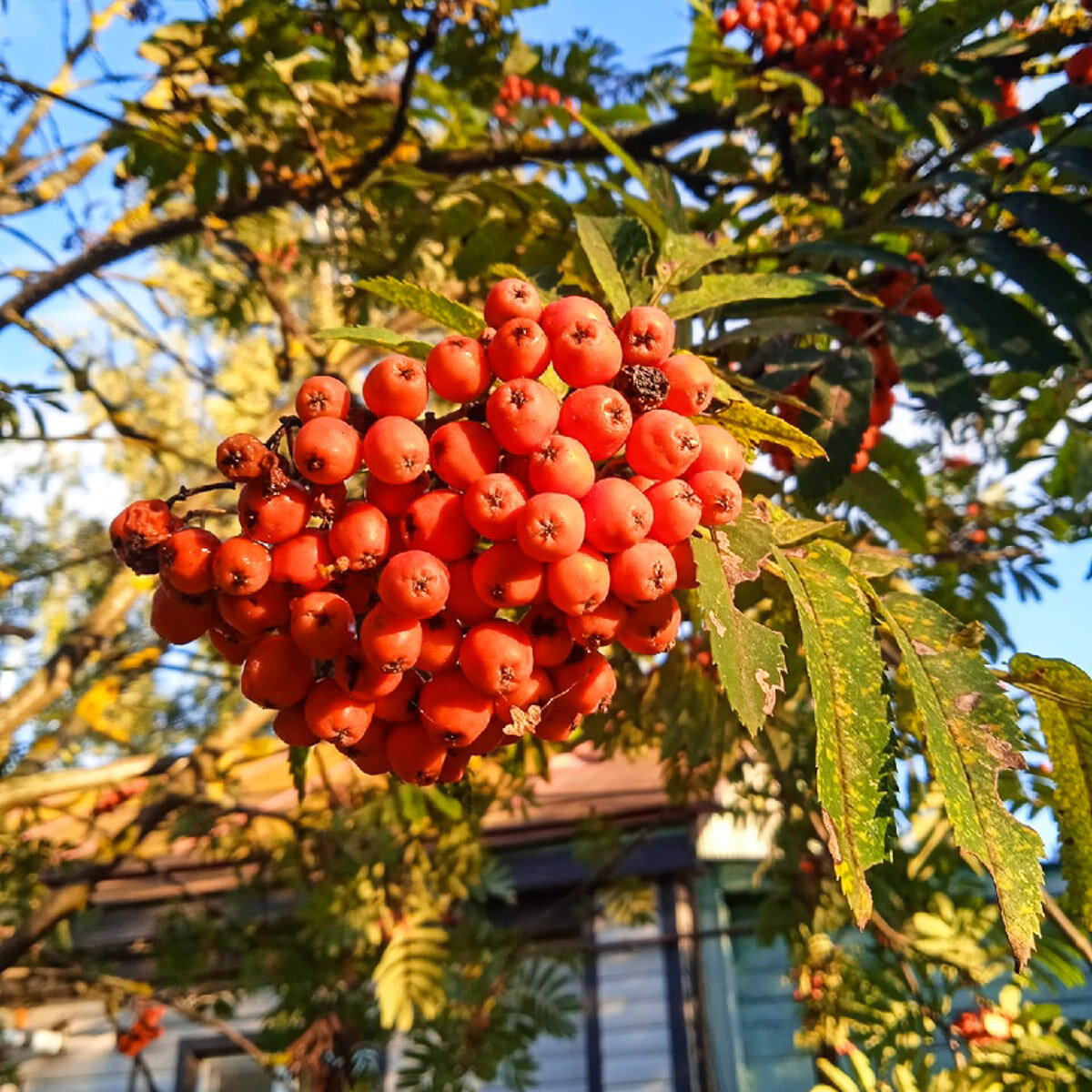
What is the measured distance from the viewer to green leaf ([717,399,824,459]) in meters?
1.20

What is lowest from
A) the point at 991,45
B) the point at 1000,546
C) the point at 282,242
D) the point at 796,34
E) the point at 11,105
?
the point at 1000,546

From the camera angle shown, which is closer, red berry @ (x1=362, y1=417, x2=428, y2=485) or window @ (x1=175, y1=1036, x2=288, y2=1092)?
red berry @ (x1=362, y1=417, x2=428, y2=485)

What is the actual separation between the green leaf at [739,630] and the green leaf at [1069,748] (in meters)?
0.34

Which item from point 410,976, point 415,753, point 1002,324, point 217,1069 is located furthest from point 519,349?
point 217,1069

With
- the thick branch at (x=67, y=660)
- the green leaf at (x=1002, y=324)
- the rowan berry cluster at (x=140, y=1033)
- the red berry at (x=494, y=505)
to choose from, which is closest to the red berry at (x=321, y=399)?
the red berry at (x=494, y=505)

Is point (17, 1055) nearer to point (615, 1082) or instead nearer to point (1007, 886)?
point (615, 1082)

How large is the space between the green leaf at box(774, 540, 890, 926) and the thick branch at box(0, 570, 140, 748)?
2.47 meters

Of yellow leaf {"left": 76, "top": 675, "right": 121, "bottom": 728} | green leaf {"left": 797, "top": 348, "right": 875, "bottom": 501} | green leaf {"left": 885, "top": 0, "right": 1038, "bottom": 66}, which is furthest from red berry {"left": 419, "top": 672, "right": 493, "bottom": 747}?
yellow leaf {"left": 76, "top": 675, "right": 121, "bottom": 728}

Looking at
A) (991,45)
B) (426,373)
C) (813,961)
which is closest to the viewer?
(426,373)

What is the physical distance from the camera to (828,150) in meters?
2.69

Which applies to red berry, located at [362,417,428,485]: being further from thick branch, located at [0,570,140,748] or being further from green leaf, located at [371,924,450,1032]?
green leaf, located at [371,924,450,1032]

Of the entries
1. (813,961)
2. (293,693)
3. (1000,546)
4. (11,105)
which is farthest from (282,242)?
(293,693)

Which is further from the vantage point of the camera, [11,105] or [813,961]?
[813,961]

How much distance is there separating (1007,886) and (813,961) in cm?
307
